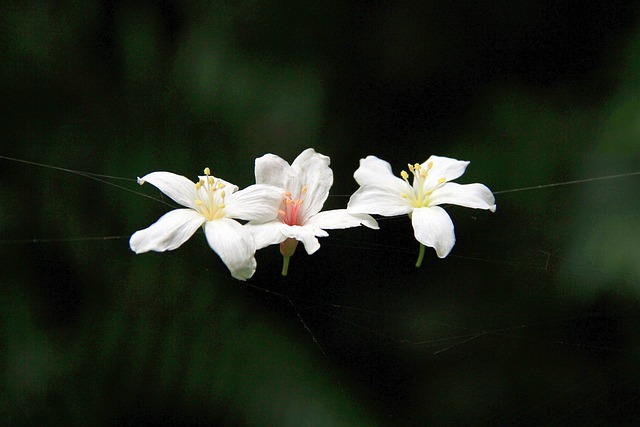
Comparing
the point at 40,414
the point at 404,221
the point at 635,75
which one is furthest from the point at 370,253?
the point at 635,75

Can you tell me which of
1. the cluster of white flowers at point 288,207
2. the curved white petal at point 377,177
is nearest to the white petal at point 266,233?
the cluster of white flowers at point 288,207

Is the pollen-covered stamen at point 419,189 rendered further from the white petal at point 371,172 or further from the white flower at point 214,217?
the white flower at point 214,217

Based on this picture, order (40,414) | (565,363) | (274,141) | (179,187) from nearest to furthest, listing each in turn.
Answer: (179,187)
(40,414)
(565,363)
(274,141)

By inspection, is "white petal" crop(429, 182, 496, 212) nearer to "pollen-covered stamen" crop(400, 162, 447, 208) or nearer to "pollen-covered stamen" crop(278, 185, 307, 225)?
"pollen-covered stamen" crop(400, 162, 447, 208)

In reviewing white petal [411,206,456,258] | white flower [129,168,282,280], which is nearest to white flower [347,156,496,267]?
white petal [411,206,456,258]

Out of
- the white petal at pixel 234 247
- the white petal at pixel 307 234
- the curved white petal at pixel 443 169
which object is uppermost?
the curved white petal at pixel 443 169

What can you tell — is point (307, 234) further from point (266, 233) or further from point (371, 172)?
point (371, 172)

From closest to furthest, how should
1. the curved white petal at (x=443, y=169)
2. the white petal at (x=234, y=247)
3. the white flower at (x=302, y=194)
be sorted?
the white petal at (x=234, y=247)
the white flower at (x=302, y=194)
the curved white petal at (x=443, y=169)

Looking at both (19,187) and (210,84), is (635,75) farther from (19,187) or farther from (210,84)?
(19,187)
